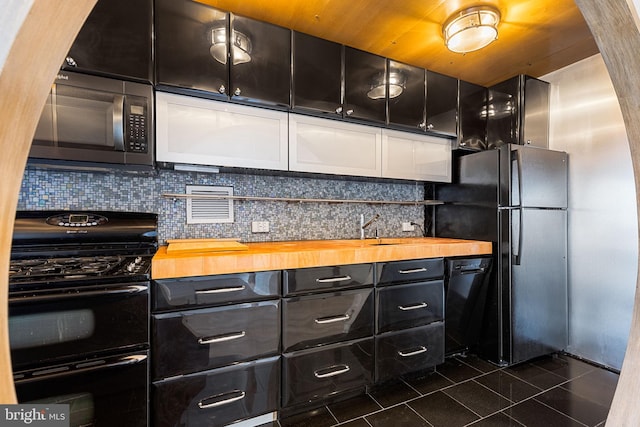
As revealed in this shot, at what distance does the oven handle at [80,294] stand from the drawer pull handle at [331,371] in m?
1.04

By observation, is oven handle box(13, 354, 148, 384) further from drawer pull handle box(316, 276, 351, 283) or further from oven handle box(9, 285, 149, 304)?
drawer pull handle box(316, 276, 351, 283)

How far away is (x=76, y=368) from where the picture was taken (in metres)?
1.12

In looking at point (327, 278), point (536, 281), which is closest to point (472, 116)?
point (536, 281)

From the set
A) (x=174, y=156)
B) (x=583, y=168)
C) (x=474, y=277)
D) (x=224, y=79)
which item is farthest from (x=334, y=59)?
(x=583, y=168)

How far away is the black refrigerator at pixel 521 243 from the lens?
2.17 m

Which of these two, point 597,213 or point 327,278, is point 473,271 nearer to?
point 597,213

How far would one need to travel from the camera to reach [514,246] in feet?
7.14

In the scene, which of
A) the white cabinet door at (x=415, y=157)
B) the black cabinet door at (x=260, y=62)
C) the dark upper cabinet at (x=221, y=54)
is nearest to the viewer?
the dark upper cabinet at (x=221, y=54)

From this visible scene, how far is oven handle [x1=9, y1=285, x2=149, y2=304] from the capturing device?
3.44 ft

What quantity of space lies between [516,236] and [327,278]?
1.58 meters

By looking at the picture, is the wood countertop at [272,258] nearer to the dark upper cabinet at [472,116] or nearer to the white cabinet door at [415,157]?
the white cabinet door at [415,157]

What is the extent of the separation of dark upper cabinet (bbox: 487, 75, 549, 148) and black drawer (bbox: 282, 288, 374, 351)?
2.00 metres

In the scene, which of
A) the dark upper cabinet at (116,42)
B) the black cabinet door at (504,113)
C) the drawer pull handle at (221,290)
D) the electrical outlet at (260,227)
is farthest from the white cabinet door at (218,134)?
the black cabinet door at (504,113)

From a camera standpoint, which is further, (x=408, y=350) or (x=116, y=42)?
(x=408, y=350)
